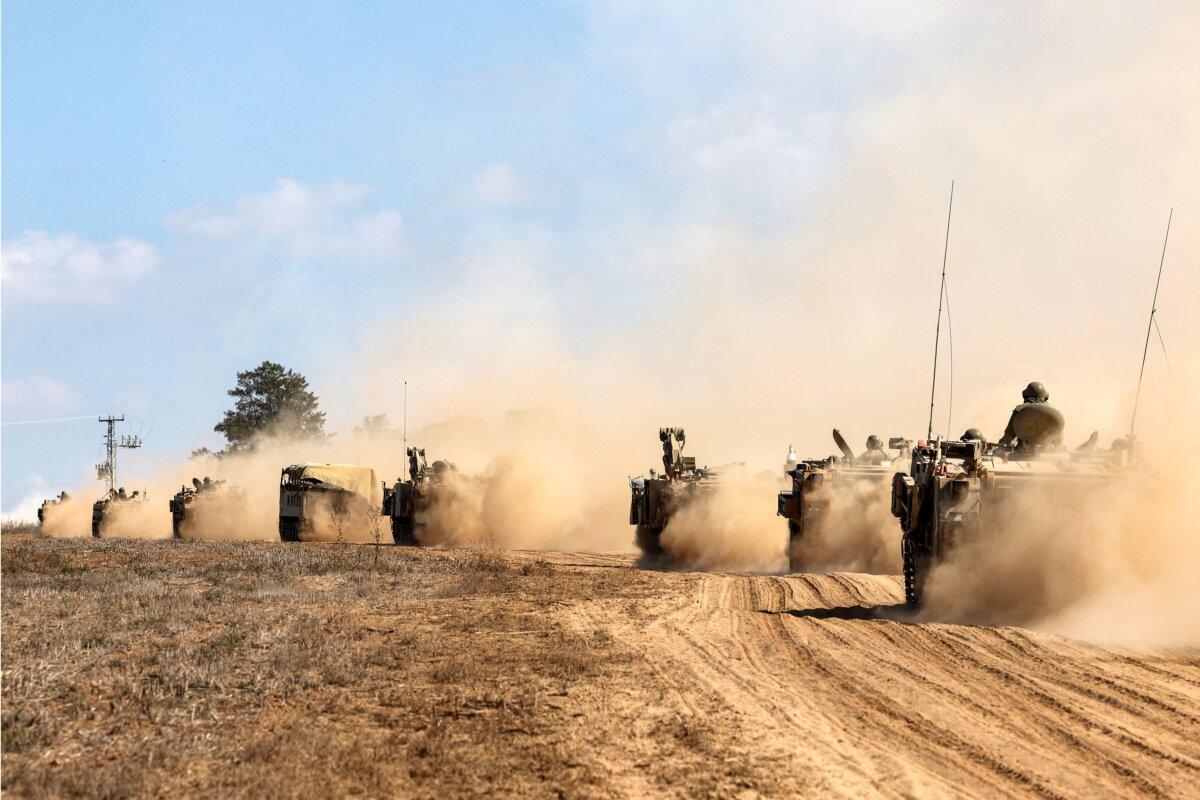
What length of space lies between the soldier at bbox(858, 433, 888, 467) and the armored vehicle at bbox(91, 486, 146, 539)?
40.0 meters

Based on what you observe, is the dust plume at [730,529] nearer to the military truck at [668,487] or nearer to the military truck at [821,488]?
the military truck at [668,487]

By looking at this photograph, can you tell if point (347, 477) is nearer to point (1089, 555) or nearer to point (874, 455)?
point (874, 455)

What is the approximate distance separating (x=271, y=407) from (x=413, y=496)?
165ft

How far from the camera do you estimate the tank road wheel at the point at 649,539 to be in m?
30.0

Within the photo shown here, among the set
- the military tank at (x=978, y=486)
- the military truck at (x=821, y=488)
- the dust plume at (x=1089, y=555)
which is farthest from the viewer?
the military truck at (x=821, y=488)

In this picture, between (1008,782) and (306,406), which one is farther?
(306,406)

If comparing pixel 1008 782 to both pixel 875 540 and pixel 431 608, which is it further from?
pixel 875 540

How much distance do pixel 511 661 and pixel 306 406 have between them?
81.6 m

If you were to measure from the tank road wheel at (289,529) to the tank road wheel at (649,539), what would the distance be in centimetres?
1562

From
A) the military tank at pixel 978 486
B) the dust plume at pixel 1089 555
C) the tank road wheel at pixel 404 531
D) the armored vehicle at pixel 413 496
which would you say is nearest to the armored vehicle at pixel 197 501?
the armored vehicle at pixel 413 496

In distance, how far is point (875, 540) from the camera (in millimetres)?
23656

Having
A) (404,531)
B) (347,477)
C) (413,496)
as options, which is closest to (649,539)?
(413,496)

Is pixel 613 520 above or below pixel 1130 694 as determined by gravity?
below

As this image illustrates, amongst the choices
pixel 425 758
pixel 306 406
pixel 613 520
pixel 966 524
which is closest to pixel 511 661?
pixel 425 758
